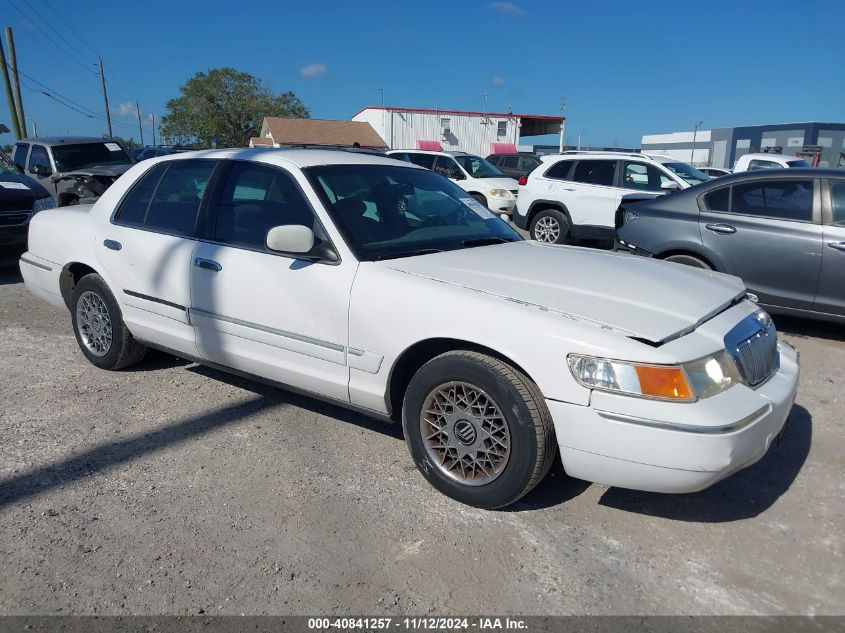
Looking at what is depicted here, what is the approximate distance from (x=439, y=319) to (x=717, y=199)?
4.48m

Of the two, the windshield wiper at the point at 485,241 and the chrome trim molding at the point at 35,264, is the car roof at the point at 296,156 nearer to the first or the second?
the windshield wiper at the point at 485,241

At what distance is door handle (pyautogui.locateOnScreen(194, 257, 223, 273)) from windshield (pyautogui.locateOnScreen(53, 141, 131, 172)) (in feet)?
31.4

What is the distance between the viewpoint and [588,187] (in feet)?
34.8

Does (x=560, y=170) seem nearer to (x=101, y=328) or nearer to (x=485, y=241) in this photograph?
(x=485, y=241)

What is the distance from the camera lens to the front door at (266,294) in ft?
11.5

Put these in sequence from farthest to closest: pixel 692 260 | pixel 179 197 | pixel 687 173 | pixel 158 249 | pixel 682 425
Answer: pixel 687 173, pixel 692 260, pixel 179 197, pixel 158 249, pixel 682 425

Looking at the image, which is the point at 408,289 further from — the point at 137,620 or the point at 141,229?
the point at 141,229

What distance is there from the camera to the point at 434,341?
10.5 ft

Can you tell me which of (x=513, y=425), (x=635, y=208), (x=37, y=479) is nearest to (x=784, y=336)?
(x=635, y=208)

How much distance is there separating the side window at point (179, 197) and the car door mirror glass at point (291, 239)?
1.02 meters

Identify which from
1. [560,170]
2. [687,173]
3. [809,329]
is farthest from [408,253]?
[687,173]

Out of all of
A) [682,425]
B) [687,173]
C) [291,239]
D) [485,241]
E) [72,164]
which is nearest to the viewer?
[682,425]

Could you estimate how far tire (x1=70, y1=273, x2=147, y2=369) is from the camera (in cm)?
473

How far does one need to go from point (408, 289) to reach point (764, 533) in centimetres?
200
